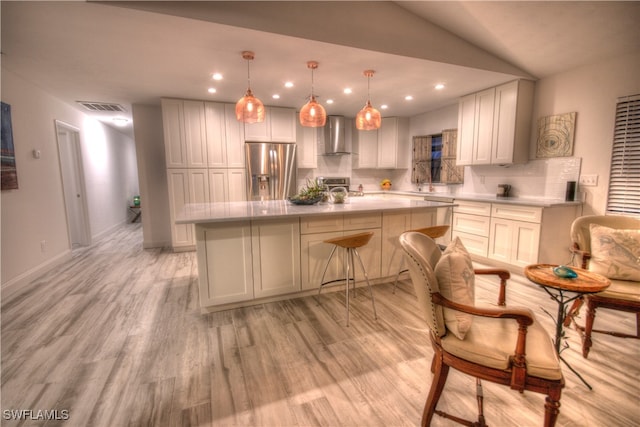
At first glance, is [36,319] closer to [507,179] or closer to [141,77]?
[141,77]

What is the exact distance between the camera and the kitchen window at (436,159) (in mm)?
5086

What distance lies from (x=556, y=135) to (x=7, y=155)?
643 cm

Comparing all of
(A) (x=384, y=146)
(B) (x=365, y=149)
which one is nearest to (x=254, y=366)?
(B) (x=365, y=149)

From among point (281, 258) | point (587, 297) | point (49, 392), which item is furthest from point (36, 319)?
point (587, 297)

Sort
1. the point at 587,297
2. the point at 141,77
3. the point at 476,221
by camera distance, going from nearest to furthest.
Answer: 1. the point at 587,297
2. the point at 141,77
3. the point at 476,221

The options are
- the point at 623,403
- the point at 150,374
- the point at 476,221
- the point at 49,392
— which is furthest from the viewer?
the point at 476,221

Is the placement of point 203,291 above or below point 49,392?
above

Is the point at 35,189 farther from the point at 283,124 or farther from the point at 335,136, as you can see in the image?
the point at 335,136

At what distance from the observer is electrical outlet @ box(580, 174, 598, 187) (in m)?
3.28

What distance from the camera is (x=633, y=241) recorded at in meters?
2.08

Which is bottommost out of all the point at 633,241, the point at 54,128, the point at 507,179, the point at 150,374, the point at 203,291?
the point at 150,374

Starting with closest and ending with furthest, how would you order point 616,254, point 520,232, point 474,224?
point 616,254 < point 520,232 < point 474,224

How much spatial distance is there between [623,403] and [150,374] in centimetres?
275

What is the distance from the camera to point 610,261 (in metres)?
2.08
